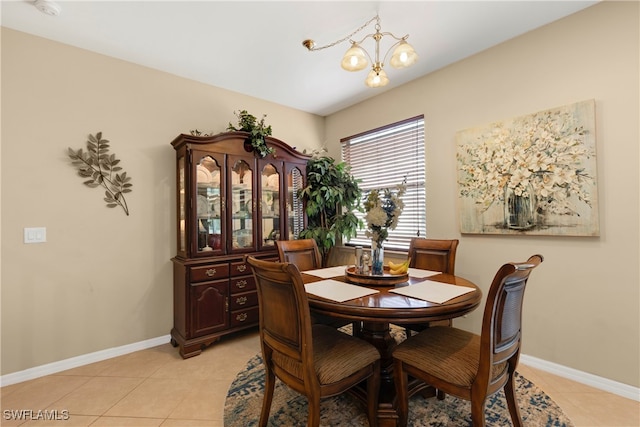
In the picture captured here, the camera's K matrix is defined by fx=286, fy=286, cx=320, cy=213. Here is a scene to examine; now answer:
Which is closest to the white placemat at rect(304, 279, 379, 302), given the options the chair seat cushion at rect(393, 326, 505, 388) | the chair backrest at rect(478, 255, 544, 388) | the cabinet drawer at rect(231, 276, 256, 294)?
the chair seat cushion at rect(393, 326, 505, 388)

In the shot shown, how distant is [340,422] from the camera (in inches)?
66.8

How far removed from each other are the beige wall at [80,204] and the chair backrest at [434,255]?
2391 millimetres

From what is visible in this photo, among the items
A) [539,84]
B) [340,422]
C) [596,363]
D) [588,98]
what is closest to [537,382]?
[596,363]

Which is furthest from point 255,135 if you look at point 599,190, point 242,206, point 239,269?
point 599,190

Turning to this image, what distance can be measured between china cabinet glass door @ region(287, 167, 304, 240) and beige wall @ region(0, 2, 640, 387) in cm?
115

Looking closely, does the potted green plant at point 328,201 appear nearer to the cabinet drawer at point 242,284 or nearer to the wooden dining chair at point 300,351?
the cabinet drawer at point 242,284

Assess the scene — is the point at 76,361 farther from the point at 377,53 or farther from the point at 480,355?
the point at 377,53

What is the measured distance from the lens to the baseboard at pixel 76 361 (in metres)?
2.19

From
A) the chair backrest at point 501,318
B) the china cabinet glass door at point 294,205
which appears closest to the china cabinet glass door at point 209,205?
the china cabinet glass door at point 294,205

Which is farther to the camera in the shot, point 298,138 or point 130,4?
point 298,138

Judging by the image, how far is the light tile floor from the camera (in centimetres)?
175

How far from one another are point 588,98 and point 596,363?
1.90 m

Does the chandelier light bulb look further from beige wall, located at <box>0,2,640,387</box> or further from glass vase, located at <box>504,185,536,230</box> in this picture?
glass vase, located at <box>504,185,536,230</box>

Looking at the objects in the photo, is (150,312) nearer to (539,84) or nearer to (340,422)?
(340,422)
